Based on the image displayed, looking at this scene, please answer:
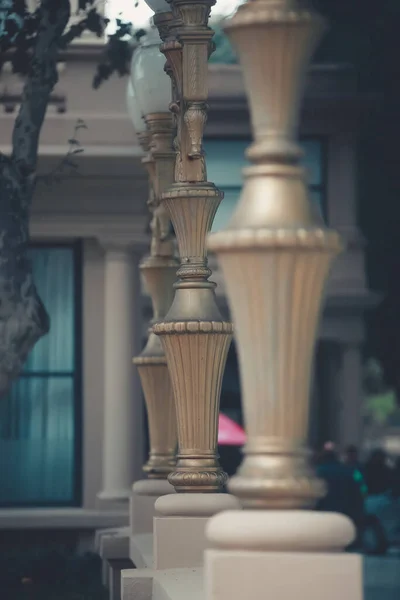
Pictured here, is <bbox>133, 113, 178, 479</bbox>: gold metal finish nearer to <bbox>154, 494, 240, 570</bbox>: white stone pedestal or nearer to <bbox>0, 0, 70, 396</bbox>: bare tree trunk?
<bbox>0, 0, 70, 396</bbox>: bare tree trunk

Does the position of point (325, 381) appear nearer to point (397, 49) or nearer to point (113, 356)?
point (397, 49)

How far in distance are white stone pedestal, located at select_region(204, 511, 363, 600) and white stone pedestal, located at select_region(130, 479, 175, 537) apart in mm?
5866

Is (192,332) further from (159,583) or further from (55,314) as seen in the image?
(55,314)

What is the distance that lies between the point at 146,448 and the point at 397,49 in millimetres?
8197

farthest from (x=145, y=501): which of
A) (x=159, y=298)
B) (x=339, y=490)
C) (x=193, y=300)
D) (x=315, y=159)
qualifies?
(x=315, y=159)

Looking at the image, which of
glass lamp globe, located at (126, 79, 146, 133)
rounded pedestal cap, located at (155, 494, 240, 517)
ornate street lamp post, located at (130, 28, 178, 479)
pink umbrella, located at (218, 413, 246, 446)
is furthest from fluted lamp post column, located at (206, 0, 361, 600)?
pink umbrella, located at (218, 413, 246, 446)

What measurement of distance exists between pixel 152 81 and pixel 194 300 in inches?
124

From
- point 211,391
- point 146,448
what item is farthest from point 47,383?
point 211,391

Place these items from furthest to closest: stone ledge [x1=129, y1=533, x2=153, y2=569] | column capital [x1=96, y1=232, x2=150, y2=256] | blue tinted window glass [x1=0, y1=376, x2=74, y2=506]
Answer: blue tinted window glass [x1=0, y1=376, x2=74, y2=506], column capital [x1=96, y1=232, x2=150, y2=256], stone ledge [x1=129, y1=533, x2=153, y2=569]

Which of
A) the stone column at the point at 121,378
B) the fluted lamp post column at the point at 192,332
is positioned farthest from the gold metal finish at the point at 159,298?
the stone column at the point at 121,378

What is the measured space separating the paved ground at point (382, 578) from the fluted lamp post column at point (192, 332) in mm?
9173

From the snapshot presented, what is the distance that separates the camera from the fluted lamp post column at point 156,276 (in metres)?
10.2

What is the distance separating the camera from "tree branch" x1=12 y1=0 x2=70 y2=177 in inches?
469

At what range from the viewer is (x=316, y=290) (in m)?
4.45
